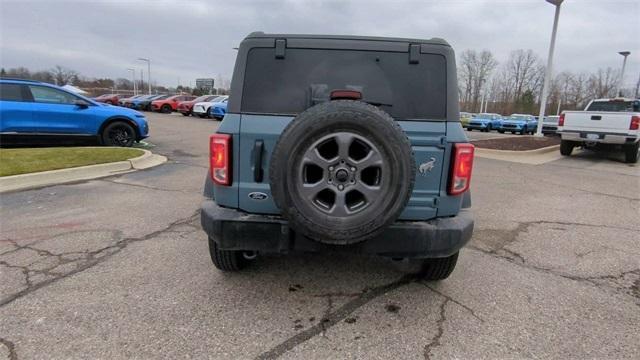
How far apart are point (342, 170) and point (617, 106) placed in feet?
48.3

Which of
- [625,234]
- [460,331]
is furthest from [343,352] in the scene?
[625,234]

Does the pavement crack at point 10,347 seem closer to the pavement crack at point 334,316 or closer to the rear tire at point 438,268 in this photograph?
the pavement crack at point 334,316

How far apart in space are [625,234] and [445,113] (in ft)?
13.3

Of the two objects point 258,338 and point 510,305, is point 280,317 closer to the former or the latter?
point 258,338

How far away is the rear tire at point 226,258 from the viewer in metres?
3.13

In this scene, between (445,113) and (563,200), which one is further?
(563,200)

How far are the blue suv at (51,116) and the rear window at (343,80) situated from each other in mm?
8307

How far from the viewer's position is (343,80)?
278cm

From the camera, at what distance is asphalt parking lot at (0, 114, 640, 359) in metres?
2.43

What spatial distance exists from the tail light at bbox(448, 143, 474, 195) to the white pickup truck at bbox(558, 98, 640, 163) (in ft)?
36.8

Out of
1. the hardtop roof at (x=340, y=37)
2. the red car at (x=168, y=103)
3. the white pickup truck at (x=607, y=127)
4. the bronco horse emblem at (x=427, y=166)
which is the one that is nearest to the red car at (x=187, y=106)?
the red car at (x=168, y=103)

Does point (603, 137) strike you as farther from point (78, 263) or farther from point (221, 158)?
point (78, 263)

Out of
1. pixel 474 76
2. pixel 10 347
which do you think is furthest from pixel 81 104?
pixel 474 76

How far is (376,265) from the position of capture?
3.61 metres
